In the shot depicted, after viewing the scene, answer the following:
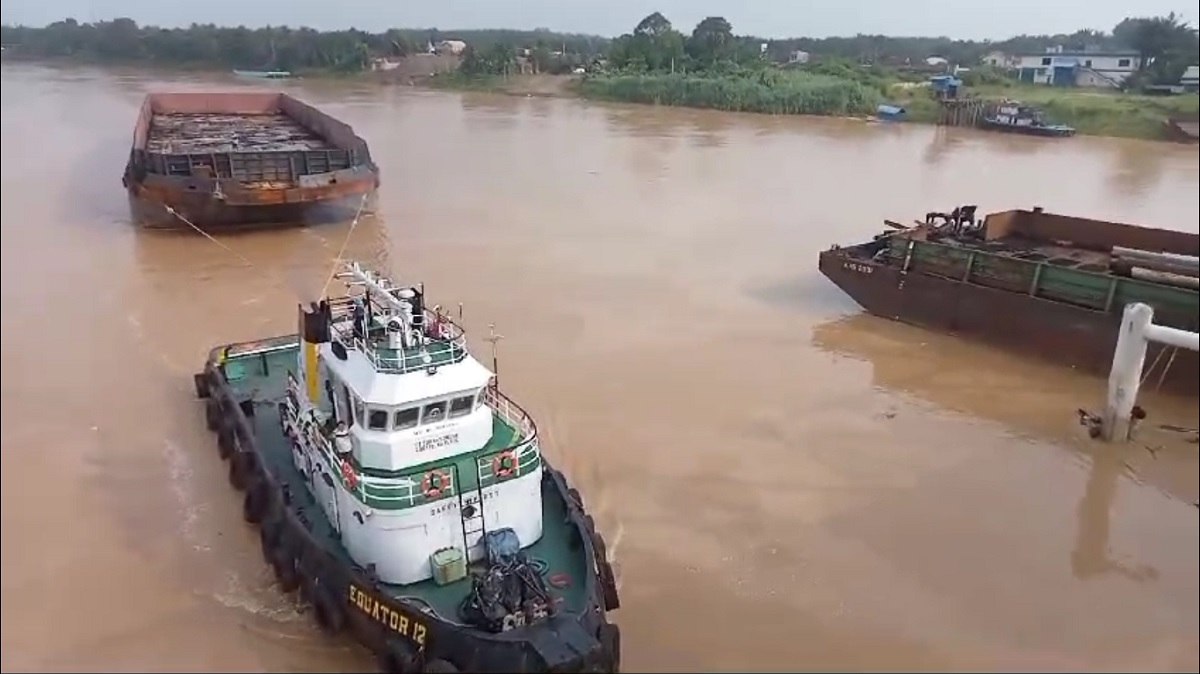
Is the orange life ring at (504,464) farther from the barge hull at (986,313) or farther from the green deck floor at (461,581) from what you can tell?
the barge hull at (986,313)

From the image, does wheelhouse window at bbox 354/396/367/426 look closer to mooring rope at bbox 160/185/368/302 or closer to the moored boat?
mooring rope at bbox 160/185/368/302

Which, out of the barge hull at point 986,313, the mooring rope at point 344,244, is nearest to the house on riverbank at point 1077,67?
the barge hull at point 986,313

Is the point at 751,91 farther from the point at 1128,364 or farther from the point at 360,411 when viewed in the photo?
the point at 360,411

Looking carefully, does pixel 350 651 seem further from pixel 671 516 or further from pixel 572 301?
pixel 572 301

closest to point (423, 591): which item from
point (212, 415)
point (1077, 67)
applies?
point (212, 415)

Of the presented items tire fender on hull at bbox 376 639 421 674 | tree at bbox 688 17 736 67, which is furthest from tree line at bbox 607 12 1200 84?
tire fender on hull at bbox 376 639 421 674
